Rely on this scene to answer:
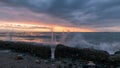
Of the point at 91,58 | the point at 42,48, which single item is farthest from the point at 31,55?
the point at 91,58

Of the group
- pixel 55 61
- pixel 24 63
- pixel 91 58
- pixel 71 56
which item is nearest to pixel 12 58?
pixel 24 63

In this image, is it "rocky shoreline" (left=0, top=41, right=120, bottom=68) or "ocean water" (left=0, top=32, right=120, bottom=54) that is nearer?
"rocky shoreline" (left=0, top=41, right=120, bottom=68)

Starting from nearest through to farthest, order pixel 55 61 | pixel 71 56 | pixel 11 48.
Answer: pixel 55 61
pixel 71 56
pixel 11 48

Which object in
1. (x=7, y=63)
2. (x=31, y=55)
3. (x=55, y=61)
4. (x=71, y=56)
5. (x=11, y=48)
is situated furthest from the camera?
(x=11, y=48)

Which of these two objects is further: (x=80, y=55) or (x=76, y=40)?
(x=76, y=40)

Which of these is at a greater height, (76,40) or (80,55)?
(80,55)

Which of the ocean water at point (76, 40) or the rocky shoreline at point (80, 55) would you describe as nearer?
the rocky shoreline at point (80, 55)

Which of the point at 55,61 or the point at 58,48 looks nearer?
the point at 55,61

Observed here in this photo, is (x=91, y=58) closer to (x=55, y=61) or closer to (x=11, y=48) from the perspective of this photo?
(x=55, y=61)

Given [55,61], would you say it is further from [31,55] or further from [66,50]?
[31,55]
